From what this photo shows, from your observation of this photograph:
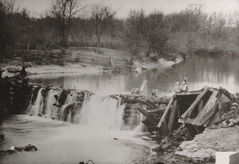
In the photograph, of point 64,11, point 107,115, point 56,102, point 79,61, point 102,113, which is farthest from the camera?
point 79,61

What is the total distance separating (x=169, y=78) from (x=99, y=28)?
2382 millimetres

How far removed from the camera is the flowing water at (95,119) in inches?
132

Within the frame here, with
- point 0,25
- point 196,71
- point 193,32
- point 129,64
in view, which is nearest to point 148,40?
point 129,64

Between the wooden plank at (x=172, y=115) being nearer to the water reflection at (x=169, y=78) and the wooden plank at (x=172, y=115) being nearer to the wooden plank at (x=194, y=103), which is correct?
the wooden plank at (x=194, y=103)

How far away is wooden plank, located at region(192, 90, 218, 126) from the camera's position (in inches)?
162

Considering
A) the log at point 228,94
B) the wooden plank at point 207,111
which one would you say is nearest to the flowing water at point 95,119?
the log at point 228,94

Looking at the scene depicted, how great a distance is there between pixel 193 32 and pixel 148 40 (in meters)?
1.36

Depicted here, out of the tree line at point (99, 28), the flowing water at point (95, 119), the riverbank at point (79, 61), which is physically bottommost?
the flowing water at point (95, 119)

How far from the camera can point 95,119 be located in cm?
430

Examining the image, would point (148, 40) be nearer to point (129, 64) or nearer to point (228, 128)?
point (129, 64)

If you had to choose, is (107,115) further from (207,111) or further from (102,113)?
(207,111)

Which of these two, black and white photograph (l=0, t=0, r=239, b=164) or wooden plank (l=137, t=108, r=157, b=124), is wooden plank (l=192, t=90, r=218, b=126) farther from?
wooden plank (l=137, t=108, r=157, b=124)

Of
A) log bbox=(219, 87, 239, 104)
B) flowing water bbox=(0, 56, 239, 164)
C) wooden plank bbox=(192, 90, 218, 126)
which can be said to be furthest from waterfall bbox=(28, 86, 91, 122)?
log bbox=(219, 87, 239, 104)

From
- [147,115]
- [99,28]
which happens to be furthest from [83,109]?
[99,28]
